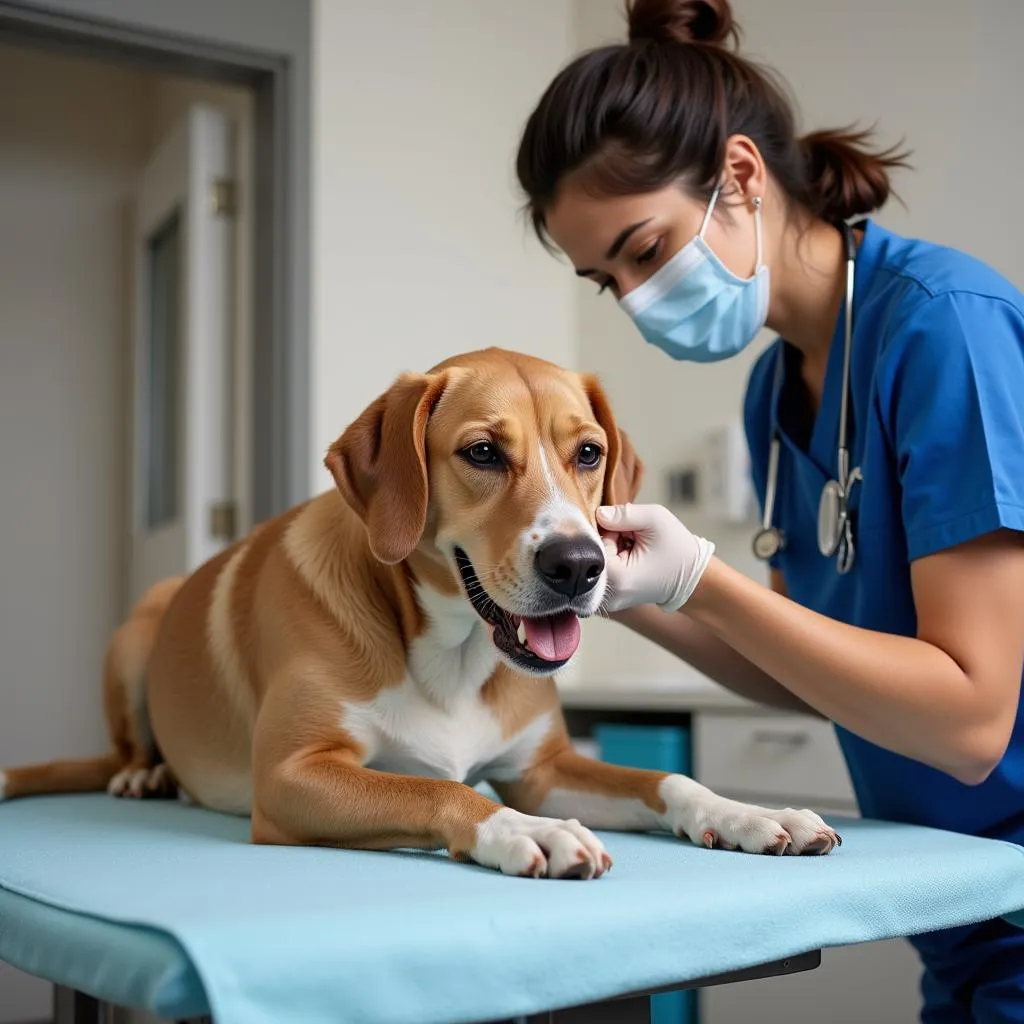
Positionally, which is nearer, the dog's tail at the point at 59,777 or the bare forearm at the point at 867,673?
the bare forearm at the point at 867,673

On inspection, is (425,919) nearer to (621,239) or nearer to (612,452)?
(612,452)

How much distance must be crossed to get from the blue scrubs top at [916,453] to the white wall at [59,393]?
310cm

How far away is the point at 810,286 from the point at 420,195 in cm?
186

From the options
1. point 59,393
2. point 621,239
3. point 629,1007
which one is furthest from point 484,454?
point 59,393

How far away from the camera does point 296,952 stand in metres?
0.66

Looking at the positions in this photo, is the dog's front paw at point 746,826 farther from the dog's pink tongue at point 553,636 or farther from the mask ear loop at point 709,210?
the mask ear loop at point 709,210

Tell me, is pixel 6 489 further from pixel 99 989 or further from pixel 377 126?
pixel 99 989

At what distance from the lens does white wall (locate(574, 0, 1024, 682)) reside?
2.38 m

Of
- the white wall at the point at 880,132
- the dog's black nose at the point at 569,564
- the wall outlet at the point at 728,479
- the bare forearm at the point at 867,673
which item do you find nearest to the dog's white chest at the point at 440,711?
the dog's black nose at the point at 569,564

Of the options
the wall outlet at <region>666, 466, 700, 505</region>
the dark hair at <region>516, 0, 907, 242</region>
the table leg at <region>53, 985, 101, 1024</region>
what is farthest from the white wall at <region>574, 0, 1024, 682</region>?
the table leg at <region>53, 985, 101, 1024</region>

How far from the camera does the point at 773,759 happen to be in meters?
2.24

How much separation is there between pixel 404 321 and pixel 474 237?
34 centimetres

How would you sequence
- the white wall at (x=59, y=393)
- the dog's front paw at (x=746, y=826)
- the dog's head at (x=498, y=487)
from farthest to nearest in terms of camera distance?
the white wall at (x=59, y=393)
the dog's head at (x=498, y=487)
the dog's front paw at (x=746, y=826)

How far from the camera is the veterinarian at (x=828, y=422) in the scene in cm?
114
